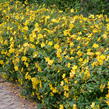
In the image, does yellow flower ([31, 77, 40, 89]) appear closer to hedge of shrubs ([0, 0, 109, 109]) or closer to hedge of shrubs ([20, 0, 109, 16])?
hedge of shrubs ([0, 0, 109, 109])

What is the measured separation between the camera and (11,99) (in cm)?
402

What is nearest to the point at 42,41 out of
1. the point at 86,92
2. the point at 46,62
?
the point at 46,62

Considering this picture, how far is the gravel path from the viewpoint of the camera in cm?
382

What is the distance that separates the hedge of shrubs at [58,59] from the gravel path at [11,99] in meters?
0.11

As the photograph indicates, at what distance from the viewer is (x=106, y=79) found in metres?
2.80

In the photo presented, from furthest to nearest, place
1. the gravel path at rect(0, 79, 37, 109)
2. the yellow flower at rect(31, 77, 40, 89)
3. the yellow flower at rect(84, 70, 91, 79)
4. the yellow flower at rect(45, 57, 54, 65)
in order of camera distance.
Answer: the gravel path at rect(0, 79, 37, 109) < the yellow flower at rect(31, 77, 40, 89) < the yellow flower at rect(45, 57, 54, 65) < the yellow flower at rect(84, 70, 91, 79)

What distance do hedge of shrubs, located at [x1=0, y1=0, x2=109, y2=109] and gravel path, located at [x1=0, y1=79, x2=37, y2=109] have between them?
110 millimetres

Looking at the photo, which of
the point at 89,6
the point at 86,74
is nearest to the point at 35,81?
the point at 86,74

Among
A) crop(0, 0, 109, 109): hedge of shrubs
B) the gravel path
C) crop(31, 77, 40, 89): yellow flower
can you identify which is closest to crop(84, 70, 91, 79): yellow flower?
crop(0, 0, 109, 109): hedge of shrubs

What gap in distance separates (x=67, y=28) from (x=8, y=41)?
835mm

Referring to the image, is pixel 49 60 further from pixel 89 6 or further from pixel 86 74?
pixel 89 6

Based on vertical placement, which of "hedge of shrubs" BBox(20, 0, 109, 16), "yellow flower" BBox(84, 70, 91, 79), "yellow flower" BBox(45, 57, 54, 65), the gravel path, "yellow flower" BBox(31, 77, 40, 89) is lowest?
the gravel path

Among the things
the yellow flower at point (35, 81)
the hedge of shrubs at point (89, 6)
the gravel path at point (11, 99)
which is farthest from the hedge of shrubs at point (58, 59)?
the hedge of shrubs at point (89, 6)

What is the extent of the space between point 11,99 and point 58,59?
1.06m
